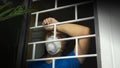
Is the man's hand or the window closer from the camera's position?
the window

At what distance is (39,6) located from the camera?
1.73 m

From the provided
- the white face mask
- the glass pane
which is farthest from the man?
the glass pane

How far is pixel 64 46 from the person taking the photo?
4.86 feet

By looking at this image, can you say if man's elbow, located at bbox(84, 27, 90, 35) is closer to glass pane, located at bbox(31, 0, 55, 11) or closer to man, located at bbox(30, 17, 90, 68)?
man, located at bbox(30, 17, 90, 68)

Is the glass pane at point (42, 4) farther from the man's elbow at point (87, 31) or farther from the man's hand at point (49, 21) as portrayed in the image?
the man's elbow at point (87, 31)

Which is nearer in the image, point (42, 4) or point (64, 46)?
point (64, 46)

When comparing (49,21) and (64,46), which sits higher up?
(49,21)

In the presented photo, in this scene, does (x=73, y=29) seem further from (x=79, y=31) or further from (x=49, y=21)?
(x=49, y=21)

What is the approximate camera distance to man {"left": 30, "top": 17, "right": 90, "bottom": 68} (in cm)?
140

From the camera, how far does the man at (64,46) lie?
4.58 ft

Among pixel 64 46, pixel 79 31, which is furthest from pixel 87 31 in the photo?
pixel 64 46

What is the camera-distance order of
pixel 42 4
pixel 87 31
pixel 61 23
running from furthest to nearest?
pixel 42 4 → pixel 61 23 → pixel 87 31

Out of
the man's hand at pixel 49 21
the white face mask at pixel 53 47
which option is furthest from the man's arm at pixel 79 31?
the white face mask at pixel 53 47

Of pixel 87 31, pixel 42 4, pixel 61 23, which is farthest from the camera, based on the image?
pixel 42 4
